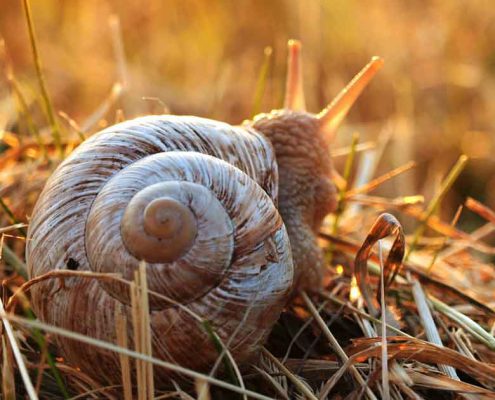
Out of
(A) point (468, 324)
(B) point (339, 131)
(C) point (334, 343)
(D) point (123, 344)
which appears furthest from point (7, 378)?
(B) point (339, 131)

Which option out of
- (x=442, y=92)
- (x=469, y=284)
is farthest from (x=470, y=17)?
(x=469, y=284)

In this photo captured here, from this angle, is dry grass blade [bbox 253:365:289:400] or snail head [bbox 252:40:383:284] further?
snail head [bbox 252:40:383:284]

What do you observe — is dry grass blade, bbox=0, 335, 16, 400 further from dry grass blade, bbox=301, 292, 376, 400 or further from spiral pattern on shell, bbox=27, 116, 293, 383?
dry grass blade, bbox=301, 292, 376, 400

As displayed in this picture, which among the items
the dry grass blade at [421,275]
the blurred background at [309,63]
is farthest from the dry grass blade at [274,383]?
the blurred background at [309,63]

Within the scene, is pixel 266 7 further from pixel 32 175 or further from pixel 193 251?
pixel 193 251

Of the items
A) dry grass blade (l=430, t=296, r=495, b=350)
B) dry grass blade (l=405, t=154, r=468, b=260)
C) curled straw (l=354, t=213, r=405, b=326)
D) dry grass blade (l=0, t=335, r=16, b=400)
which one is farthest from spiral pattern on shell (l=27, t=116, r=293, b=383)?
dry grass blade (l=405, t=154, r=468, b=260)

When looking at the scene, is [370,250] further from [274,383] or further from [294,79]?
[294,79]
